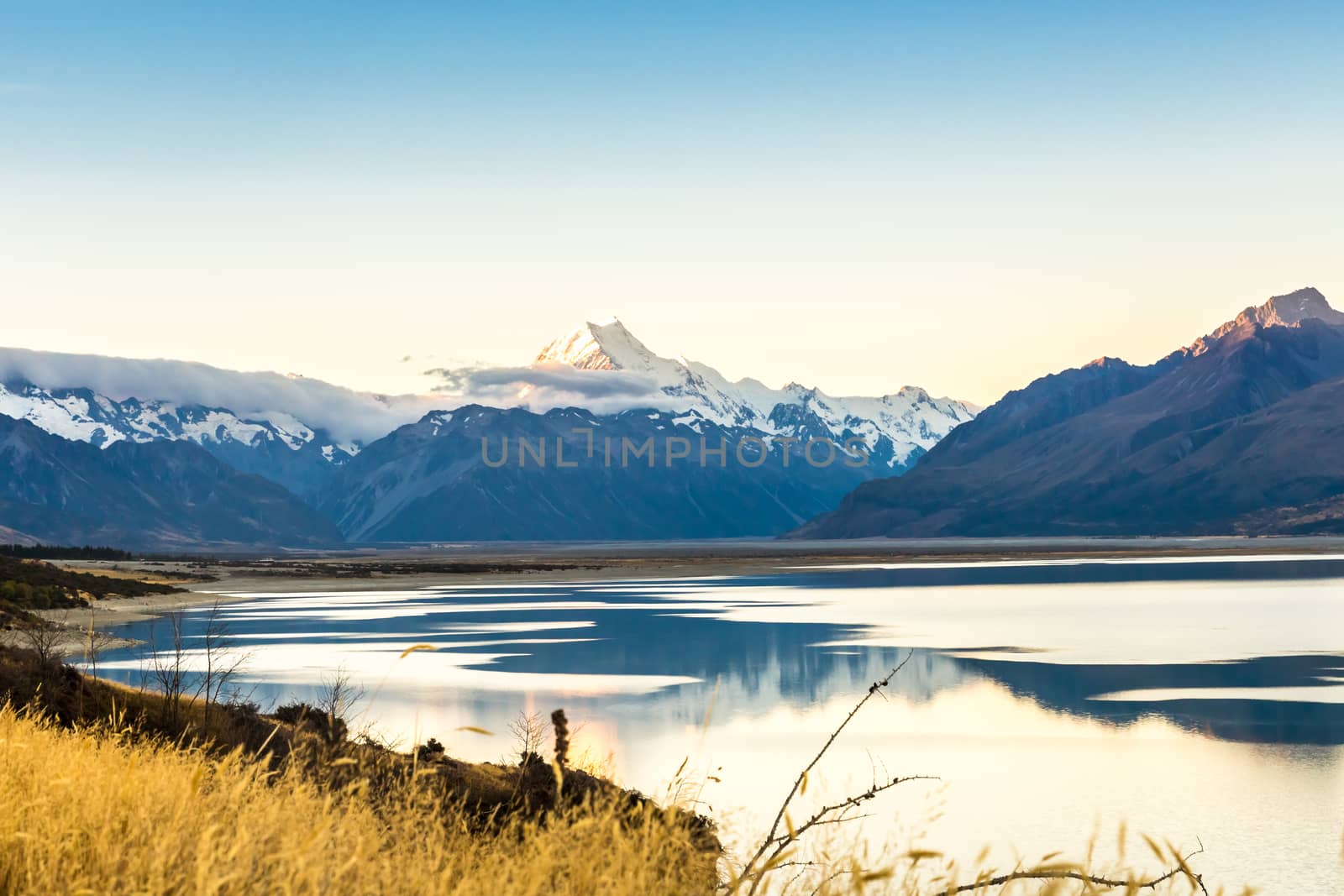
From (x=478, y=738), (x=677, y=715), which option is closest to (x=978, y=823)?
(x=478, y=738)

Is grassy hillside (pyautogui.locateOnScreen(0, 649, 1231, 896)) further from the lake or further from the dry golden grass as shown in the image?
the lake

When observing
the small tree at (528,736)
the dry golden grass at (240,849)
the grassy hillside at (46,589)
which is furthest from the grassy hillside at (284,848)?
the grassy hillside at (46,589)

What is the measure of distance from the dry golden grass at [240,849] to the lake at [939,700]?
95 centimetres

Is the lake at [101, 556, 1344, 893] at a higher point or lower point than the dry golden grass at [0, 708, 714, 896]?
lower

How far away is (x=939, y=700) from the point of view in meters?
42.7

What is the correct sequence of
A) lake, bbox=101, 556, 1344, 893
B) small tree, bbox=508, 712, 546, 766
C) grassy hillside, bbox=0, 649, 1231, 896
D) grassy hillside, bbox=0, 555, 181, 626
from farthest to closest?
grassy hillside, bbox=0, 555, 181, 626 < lake, bbox=101, 556, 1344, 893 < small tree, bbox=508, 712, 546, 766 < grassy hillside, bbox=0, 649, 1231, 896

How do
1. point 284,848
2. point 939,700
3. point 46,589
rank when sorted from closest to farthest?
1. point 284,848
2. point 939,700
3. point 46,589

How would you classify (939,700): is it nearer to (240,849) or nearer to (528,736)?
(528,736)

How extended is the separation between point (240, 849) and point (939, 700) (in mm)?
36972

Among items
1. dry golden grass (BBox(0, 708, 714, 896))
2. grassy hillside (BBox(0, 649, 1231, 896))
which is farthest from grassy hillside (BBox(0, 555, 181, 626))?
dry golden grass (BBox(0, 708, 714, 896))

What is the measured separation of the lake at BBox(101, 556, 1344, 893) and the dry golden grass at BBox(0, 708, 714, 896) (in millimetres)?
951

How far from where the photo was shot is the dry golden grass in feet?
24.8

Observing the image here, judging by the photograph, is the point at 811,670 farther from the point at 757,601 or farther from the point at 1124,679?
the point at 757,601

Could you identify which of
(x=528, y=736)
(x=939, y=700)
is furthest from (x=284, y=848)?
(x=939, y=700)
